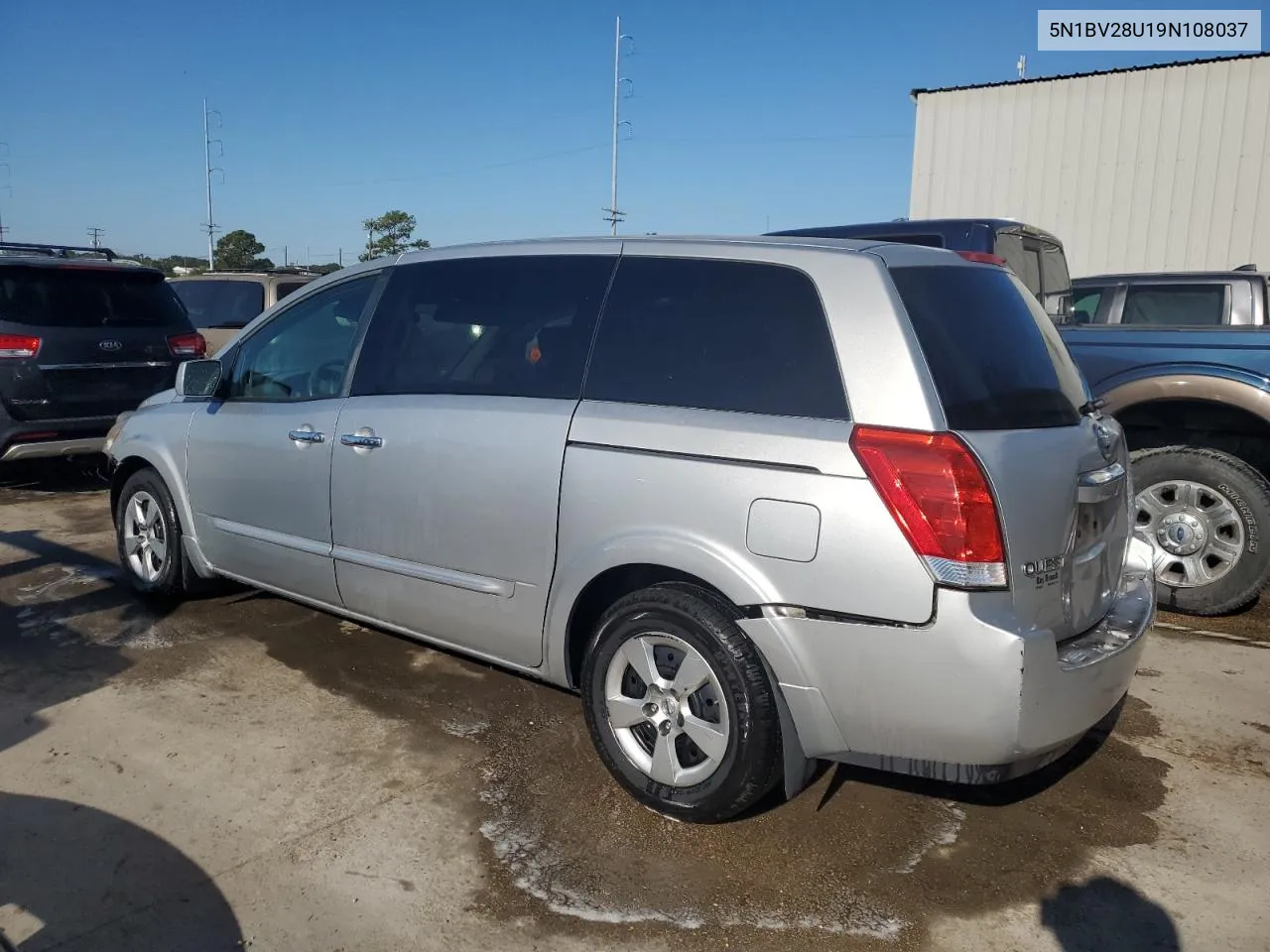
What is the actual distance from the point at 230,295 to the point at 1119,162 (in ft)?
38.4

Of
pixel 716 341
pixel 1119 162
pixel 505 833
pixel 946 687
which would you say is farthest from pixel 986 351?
pixel 1119 162

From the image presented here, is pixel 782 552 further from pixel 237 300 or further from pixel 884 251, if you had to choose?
pixel 237 300

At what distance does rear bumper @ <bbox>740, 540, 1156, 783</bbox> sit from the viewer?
8.49 ft

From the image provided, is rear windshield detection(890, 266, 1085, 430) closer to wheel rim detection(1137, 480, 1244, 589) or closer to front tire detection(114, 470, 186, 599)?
→ wheel rim detection(1137, 480, 1244, 589)

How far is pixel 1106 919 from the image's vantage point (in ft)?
9.00

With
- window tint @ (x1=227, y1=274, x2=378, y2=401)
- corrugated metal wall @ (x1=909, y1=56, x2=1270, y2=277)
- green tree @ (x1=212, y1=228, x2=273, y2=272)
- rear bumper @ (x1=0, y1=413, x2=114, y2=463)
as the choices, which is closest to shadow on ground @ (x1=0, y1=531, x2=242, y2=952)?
window tint @ (x1=227, y1=274, x2=378, y2=401)

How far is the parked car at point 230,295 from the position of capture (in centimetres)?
1092

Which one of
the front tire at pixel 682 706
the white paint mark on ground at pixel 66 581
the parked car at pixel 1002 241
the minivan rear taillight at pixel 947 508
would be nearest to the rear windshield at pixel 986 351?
the minivan rear taillight at pixel 947 508

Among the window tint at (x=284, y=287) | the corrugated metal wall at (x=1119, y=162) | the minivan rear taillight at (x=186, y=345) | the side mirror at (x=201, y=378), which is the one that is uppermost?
the corrugated metal wall at (x=1119, y=162)

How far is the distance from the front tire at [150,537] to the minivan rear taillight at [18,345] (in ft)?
8.49

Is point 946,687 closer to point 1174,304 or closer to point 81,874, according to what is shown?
point 81,874

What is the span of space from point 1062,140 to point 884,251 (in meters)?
12.8

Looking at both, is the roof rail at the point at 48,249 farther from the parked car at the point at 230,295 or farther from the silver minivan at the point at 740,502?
the silver minivan at the point at 740,502

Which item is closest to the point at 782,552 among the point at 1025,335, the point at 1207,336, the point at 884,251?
the point at 884,251
